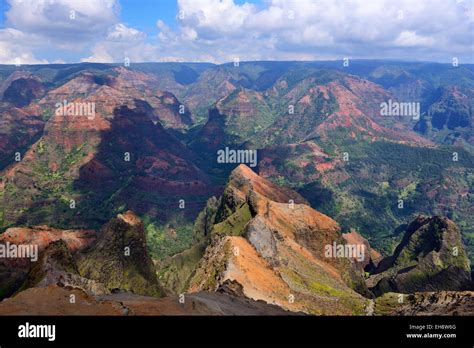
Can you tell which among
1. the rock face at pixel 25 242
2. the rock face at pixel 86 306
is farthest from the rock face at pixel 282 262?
the rock face at pixel 25 242

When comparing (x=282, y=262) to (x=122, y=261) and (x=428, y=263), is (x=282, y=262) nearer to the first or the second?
(x=122, y=261)

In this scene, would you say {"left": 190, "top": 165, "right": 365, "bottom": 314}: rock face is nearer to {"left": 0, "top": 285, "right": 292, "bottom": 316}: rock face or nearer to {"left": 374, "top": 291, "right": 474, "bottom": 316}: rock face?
{"left": 374, "top": 291, "right": 474, "bottom": 316}: rock face

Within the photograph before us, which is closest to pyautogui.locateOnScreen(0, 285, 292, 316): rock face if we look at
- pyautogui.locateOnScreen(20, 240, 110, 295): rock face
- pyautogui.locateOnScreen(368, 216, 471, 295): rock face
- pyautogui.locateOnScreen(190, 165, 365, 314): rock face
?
pyautogui.locateOnScreen(20, 240, 110, 295): rock face

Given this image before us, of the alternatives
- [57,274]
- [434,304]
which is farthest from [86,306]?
[434,304]

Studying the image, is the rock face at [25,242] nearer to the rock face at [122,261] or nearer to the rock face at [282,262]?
the rock face at [122,261]

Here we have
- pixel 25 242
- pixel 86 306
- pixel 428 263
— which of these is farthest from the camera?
pixel 428 263
